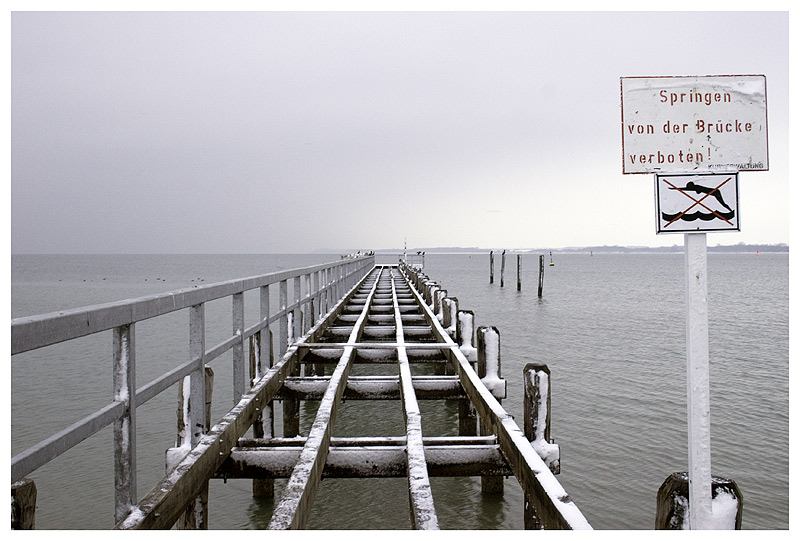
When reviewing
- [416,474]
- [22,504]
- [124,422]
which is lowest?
[416,474]

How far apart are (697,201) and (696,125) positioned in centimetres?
41

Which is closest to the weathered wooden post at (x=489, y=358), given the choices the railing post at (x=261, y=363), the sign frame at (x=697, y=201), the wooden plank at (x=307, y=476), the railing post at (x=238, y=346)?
the wooden plank at (x=307, y=476)

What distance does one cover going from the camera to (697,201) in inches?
121

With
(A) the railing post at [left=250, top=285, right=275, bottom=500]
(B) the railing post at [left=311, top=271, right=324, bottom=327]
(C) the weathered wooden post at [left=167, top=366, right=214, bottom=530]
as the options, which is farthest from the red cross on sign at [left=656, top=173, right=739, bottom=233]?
(B) the railing post at [left=311, top=271, right=324, bottom=327]

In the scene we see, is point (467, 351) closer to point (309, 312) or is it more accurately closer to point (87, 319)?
point (309, 312)

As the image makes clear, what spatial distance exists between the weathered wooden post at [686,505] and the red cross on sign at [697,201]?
1.29 m

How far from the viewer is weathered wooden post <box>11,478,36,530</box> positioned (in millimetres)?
2357

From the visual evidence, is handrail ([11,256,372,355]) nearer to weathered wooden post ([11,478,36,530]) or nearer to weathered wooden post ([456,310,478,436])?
weathered wooden post ([11,478,36,530])

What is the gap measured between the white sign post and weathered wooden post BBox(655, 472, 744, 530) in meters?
0.37

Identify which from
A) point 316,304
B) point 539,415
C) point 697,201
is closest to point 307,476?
point 539,415

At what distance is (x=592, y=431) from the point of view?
10742 mm
